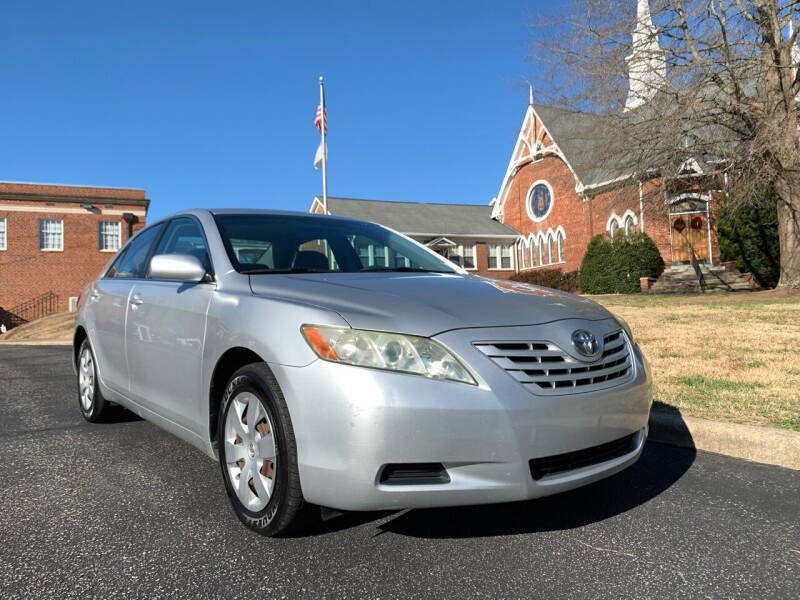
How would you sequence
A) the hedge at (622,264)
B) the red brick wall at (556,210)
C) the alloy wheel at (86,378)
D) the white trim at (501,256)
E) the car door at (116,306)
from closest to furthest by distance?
the car door at (116,306), the alloy wheel at (86,378), the hedge at (622,264), the red brick wall at (556,210), the white trim at (501,256)

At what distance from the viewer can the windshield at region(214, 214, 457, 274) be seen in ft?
12.1

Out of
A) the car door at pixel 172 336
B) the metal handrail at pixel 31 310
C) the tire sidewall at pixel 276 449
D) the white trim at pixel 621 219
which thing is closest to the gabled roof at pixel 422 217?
the white trim at pixel 621 219

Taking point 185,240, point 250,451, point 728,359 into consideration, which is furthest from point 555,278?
point 250,451

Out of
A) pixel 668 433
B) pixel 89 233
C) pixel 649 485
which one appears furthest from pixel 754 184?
pixel 89 233

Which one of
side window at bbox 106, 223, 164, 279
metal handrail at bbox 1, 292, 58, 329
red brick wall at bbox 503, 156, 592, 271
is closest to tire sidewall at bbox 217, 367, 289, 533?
side window at bbox 106, 223, 164, 279

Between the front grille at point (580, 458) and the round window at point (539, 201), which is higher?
the round window at point (539, 201)

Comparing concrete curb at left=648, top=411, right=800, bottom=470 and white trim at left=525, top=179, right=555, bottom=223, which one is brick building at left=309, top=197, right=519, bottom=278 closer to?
white trim at left=525, top=179, right=555, bottom=223

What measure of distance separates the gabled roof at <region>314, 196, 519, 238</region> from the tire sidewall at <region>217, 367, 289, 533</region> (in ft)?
98.1

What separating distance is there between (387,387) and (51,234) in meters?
35.6

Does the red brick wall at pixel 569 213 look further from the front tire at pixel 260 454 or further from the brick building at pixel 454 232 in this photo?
the front tire at pixel 260 454

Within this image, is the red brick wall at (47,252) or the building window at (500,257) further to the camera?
the building window at (500,257)

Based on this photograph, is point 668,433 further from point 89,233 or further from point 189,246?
point 89,233

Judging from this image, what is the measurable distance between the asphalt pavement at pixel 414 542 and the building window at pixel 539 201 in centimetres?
2952

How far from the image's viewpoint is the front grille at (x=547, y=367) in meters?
2.53
